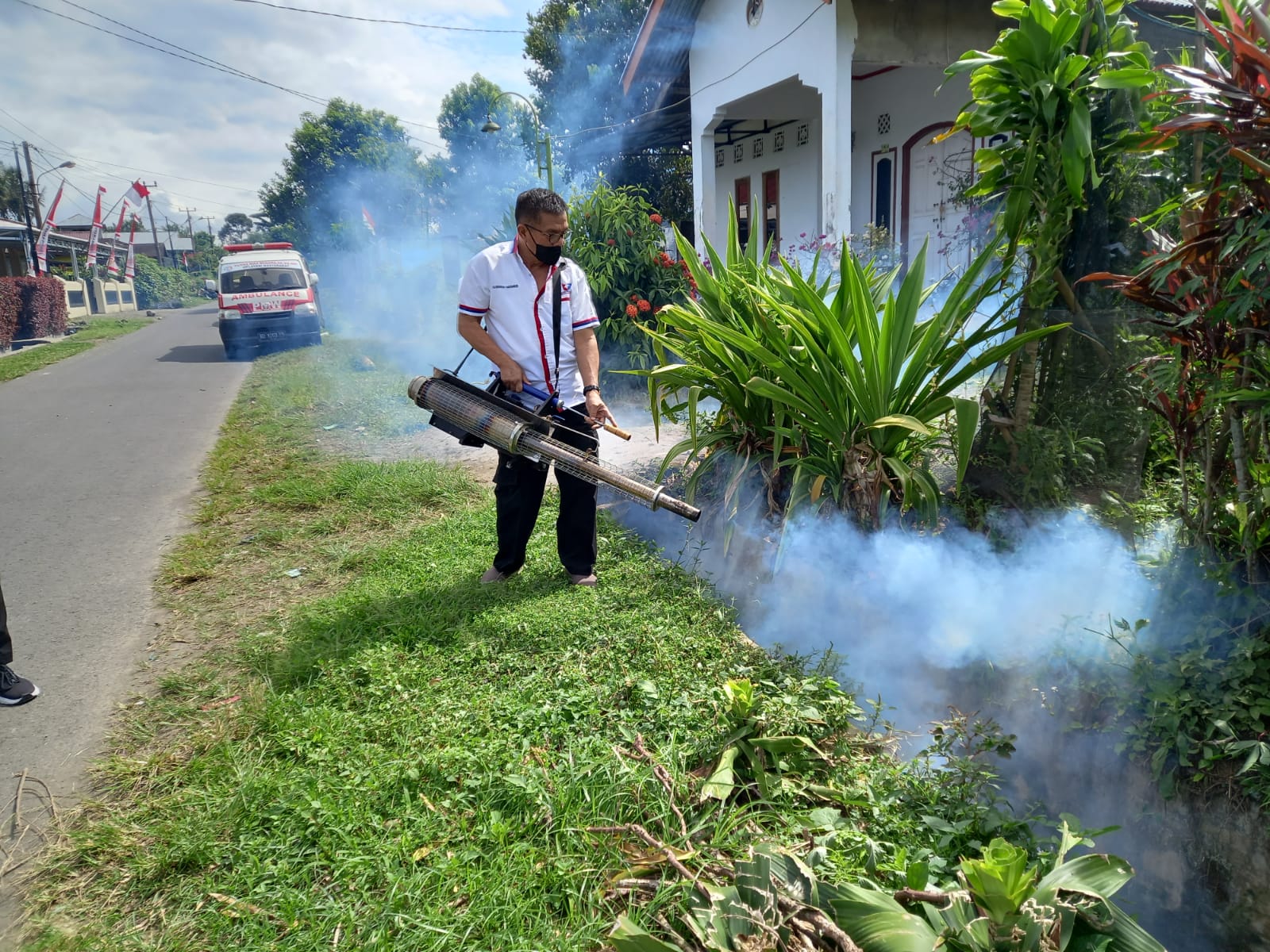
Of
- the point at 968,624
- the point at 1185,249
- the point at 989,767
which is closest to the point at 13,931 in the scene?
the point at 989,767

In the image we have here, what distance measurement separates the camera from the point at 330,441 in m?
7.70

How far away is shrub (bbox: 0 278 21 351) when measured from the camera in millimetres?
19234

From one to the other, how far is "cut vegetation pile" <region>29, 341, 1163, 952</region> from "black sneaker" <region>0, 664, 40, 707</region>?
1.57 feet

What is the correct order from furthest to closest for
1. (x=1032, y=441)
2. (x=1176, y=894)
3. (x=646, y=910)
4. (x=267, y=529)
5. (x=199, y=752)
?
1. (x=267, y=529)
2. (x=1032, y=441)
3. (x=199, y=752)
4. (x=1176, y=894)
5. (x=646, y=910)

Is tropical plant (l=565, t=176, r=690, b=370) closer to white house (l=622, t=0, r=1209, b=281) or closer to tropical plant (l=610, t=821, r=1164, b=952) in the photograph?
white house (l=622, t=0, r=1209, b=281)

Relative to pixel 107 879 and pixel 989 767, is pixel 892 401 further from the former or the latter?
pixel 107 879

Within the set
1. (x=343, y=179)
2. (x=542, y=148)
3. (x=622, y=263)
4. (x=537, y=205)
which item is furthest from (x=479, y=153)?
(x=537, y=205)

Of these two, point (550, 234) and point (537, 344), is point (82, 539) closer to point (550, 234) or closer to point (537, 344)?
point (537, 344)

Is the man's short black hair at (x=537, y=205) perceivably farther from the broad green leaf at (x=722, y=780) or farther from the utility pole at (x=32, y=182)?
the utility pole at (x=32, y=182)

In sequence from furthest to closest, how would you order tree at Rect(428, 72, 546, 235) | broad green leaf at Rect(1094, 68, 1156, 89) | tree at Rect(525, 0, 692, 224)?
tree at Rect(428, 72, 546, 235) → tree at Rect(525, 0, 692, 224) → broad green leaf at Rect(1094, 68, 1156, 89)

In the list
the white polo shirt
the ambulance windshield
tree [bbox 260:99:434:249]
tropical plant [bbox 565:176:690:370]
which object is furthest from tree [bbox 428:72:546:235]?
the white polo shirt

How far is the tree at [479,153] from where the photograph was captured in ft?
88.1

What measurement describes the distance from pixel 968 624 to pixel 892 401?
3.11 ft

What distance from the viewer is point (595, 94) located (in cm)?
2088
